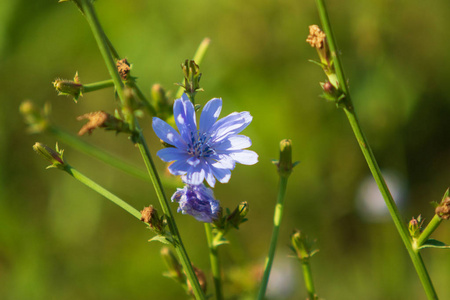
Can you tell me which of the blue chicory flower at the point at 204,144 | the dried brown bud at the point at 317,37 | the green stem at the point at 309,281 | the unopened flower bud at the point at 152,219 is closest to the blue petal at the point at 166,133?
the blue chicory flower at the point at 204,144

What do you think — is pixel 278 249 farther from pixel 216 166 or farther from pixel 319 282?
pixel 216 166

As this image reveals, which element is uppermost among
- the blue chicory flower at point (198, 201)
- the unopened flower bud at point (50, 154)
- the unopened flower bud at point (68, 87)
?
the unopened flower bud at point (68, 87)

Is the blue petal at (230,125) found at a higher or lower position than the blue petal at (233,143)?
higher

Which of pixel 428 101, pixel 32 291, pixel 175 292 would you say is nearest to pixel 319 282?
pixel 175 292

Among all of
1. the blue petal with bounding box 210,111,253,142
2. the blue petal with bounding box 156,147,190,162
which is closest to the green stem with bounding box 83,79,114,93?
the blue petal with bounding box 156,147,190,162

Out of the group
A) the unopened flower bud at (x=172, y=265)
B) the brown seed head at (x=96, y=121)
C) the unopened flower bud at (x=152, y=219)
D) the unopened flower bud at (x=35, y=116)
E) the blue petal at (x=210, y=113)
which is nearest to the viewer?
the unopened flower bud at (x=35, y=116)

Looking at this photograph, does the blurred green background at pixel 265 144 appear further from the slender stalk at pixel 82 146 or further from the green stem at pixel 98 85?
the slender stalk at pixel 82 146

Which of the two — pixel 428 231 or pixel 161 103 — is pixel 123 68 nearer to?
pixel 161 103
